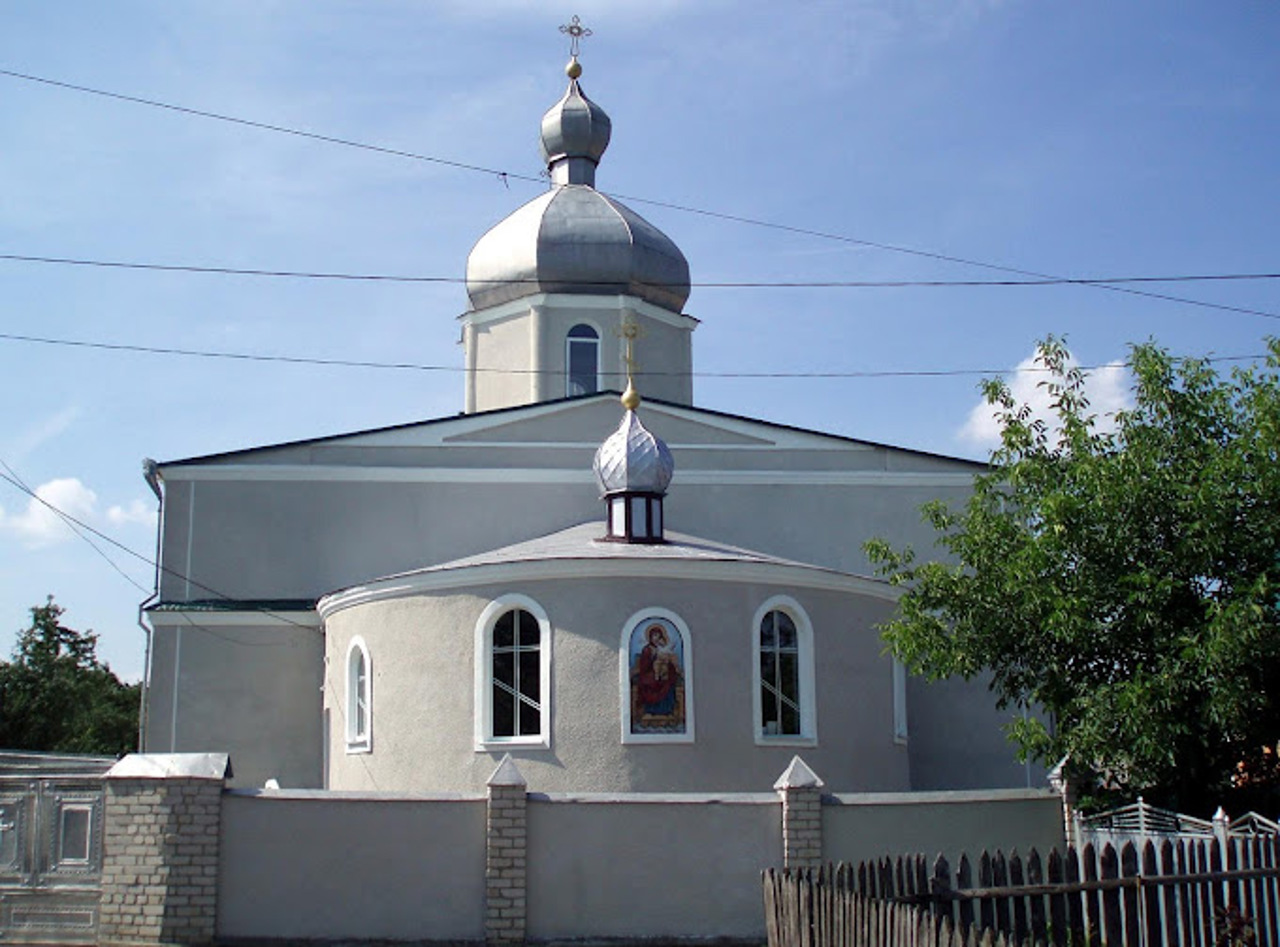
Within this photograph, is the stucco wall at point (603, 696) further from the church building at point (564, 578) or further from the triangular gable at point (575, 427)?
the triangular gable at point (575, 427)

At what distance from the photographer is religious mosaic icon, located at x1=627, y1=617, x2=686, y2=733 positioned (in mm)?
16766

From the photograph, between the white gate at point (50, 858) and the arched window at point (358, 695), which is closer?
the white gate at point (50, 858)

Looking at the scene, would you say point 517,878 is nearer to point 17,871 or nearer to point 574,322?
point 17,871

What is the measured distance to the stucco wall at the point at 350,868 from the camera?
40.9ft

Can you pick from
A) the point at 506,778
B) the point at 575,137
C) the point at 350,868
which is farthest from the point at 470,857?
the point at 575,137

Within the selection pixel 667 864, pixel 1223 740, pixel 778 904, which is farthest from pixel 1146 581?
pixel 778 904

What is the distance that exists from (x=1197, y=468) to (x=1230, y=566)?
0.97m

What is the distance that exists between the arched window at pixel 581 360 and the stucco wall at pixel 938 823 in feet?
39.9

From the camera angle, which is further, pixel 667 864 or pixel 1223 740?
pixel 1223 740

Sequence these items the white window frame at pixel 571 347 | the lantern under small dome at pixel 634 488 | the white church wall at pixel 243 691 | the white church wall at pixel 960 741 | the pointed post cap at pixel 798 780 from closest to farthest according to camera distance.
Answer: the pointed post cap at pixel 798 780
the lantern under small dome at pixel 634 488
the white church wall at pixel 243 691
the white church wall at pixel 960 741
the white window frame at pixel 571 347

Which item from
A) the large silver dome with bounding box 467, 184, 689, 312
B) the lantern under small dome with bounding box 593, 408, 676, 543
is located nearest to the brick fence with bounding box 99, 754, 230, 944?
the lantern under small dome with bounding box 593, 408, 676, 543

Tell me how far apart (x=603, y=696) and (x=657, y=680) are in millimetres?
624

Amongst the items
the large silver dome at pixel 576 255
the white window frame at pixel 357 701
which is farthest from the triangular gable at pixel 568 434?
the white window frame at pixel 357 701

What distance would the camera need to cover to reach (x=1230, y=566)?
1458 cm
